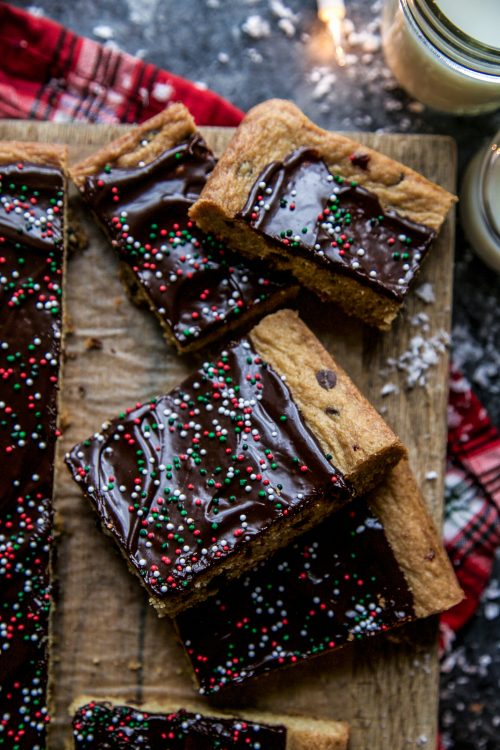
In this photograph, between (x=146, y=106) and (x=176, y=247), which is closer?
(x=176, y=247)

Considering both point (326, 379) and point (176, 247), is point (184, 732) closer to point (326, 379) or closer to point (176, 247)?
point (326, 379)

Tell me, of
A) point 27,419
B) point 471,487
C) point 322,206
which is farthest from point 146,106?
point 471,487

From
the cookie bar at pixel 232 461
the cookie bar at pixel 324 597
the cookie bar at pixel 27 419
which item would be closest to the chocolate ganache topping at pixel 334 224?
the cookie bar at pixel 232 461

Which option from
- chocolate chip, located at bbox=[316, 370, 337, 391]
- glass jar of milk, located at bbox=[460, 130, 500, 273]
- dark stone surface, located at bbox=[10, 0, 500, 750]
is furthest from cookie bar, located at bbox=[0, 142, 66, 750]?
glass jar of milk, located at bbox=[460, 130, 500, 273]

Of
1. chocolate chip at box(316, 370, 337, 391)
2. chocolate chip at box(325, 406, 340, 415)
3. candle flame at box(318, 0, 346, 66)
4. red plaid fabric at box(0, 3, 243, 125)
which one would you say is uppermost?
candle flame at box(318, 0, 346, 66)

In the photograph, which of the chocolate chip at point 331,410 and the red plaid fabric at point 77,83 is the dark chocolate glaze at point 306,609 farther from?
the red plaid fabric at point 77,83

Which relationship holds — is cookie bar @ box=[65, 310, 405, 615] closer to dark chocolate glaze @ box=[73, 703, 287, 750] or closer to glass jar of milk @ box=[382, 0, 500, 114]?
dark chocolate glaze @ box=[73, 703, 287, 750]
